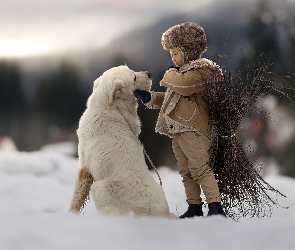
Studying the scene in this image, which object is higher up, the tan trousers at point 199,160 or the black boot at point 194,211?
the tan trousers at point 199,160

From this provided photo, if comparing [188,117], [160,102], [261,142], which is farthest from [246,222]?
[261,142]

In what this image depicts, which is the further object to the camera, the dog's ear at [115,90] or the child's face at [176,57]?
the child's face at [176,57]

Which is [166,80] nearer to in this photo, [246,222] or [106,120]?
[106,120]

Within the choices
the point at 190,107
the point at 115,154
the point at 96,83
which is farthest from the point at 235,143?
the point at 96,83

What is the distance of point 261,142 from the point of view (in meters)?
9.20

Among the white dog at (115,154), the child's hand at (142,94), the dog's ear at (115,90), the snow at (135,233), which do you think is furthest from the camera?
the child's hand at (142,94)

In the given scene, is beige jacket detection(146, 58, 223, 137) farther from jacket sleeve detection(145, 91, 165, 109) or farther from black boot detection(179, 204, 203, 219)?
black boot detection(179, 204, 203, 219)

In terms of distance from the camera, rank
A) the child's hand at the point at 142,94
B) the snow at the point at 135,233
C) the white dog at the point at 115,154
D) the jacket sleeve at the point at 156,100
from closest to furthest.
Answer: the snow at the point at 135,233 → the white dog at the point at 115,154 → the child's hand at the point at 142,94 → the jacket sleeve at the point at 156,100

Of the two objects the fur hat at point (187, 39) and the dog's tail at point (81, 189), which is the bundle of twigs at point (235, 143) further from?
the dog's tail at point (81, 189)

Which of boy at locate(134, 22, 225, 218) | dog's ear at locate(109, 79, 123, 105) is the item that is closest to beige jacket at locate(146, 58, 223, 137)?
boy at locate(134, 22, 225, 218)

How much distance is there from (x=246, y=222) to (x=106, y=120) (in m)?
1.50

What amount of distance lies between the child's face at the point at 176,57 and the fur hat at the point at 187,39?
0.15ft

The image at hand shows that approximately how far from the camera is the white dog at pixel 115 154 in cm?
444

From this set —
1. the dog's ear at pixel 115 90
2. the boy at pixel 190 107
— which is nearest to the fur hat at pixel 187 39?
the boy at pixel 190 107
